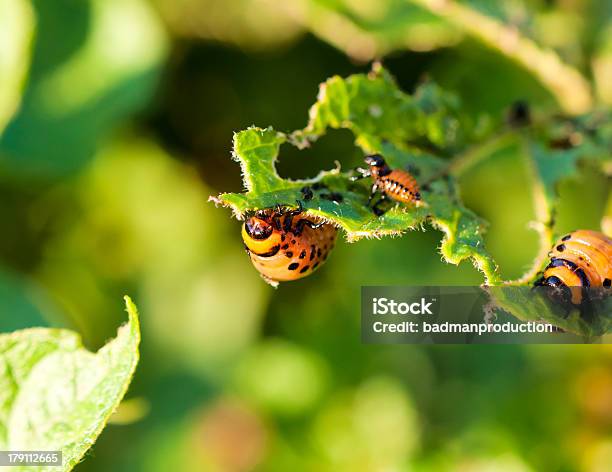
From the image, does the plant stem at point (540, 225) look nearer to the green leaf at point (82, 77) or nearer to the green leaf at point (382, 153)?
the green leaf at point (382, 153)

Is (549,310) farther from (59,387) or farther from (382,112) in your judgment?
(59,387)

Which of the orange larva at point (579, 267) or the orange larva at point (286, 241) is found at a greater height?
the orange larva at point (286, 241)

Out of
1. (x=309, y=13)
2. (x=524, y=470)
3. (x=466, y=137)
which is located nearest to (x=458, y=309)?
(x=466, y=137)

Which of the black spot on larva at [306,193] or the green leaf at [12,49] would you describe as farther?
the green leaf at [12,49]

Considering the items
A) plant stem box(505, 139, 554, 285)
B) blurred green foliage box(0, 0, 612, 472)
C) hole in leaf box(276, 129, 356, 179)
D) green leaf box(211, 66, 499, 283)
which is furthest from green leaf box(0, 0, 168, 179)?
plant stem box(505, 139, 554, 285)

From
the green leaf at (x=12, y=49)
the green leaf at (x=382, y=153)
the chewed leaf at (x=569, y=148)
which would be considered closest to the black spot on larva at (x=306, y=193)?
the green leaf at (x=382, y=153)

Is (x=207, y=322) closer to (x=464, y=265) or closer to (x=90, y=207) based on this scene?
(x=90, y=207)

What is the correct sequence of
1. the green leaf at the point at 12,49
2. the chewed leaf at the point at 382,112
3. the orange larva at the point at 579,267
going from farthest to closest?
the green leaf at the point at 12,49, the chewed leaf at the point at 382,112, the orange larva at the point at 579,267

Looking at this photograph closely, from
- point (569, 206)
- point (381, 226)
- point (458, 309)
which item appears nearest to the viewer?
point (381, 226)
